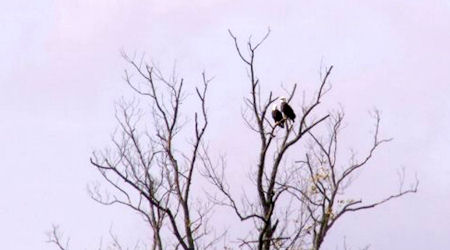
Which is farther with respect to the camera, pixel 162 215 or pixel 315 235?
pixel 162 215

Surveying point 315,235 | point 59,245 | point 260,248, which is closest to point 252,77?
point 260,248

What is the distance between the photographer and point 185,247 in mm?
16547

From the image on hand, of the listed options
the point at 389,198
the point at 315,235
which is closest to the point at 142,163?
the point at 315,235

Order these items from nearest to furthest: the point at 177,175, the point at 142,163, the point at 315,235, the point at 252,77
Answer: the point at 252,77 < the point at 177,175 < the point at 315,235 < the point at 142,163

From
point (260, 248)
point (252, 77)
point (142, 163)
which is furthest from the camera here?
point (142, 163)

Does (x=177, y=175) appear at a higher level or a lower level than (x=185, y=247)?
higher

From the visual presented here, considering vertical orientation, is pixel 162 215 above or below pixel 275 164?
above

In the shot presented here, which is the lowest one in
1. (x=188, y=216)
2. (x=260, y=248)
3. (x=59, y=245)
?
(x=260, y=248)

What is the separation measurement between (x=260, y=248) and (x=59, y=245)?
7898mm

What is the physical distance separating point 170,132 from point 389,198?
18.0ft

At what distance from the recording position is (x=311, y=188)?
742 inches

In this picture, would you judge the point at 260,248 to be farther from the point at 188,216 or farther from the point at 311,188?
the point at 311,188

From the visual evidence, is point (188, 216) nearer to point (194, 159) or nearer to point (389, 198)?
point (194, 159)

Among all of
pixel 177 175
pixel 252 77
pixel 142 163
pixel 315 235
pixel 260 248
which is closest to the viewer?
pixel 260 248
